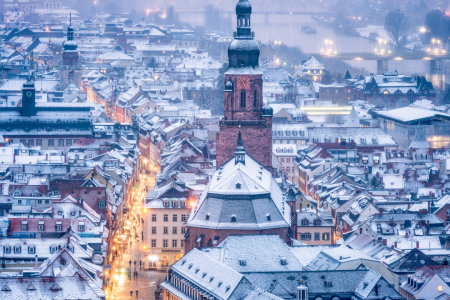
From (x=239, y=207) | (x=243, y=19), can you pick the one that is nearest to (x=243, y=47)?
(x=243, y=19)

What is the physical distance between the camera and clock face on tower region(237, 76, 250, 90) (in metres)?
144

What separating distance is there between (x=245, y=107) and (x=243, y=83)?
2.30 m

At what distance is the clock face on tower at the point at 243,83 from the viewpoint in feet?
473

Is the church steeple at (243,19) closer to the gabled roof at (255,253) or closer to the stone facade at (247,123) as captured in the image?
the stone facade at (247,123)

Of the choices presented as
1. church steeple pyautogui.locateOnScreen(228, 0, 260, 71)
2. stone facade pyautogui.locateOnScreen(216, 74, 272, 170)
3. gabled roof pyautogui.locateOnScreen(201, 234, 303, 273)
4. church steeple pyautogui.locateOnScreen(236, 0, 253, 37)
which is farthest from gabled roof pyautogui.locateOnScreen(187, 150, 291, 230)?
church steeple pyautogui.locateOnScreen(236, 0, 253, 37)

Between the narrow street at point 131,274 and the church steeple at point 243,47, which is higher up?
the church steeple at point 243,47

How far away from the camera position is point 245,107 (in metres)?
145

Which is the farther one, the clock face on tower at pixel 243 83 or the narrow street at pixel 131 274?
the clock face on tower at pixel 243 83

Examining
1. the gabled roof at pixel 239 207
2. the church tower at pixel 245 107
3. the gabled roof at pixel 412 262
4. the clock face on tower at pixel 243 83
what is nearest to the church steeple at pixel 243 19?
the church tower at pixel 245 107

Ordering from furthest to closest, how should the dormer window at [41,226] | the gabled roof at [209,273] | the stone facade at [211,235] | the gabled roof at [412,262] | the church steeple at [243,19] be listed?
the church steeple at [243,19], the dormer window at [41,226], the gabled roof at [412,262], the stone facade at [211,235], the gabled roof at [209,273]

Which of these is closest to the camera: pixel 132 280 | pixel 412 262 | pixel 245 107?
pixel 412 262

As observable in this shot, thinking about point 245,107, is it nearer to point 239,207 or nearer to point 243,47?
point 243,47

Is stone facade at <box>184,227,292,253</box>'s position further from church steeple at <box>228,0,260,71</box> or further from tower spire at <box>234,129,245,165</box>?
church steeple at <box>228,0,260,71</box>

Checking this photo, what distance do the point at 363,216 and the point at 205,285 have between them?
138 ft
